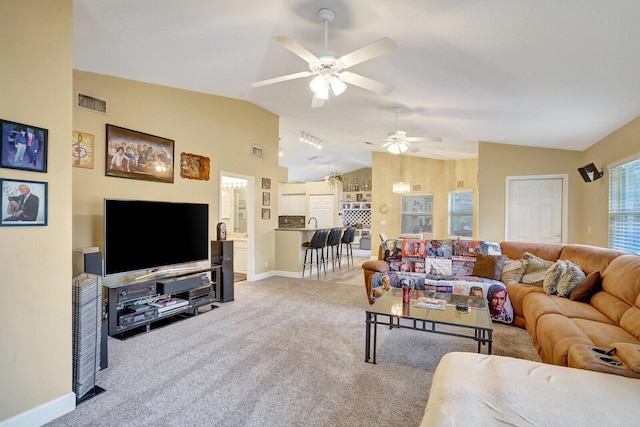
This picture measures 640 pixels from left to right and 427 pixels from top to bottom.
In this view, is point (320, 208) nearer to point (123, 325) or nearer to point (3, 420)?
point (123, 325)

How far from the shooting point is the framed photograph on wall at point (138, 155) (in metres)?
3.77

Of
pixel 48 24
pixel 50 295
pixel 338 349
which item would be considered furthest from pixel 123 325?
pixel 48 24

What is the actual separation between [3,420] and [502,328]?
169 inches

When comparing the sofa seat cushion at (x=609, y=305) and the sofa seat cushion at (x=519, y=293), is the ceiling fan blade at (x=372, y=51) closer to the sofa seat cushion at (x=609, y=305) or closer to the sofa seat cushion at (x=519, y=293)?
the sofa seat cushion at (x=609, y=305)

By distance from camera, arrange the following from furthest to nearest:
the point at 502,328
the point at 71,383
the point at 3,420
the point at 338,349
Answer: the point at 502,328
the point at 338,349
the point at 71,383
the point at 3,420

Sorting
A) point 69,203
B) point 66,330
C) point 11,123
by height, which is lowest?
point 66,330

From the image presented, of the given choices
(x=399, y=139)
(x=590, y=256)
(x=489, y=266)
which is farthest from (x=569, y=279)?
(x=399, y=139)

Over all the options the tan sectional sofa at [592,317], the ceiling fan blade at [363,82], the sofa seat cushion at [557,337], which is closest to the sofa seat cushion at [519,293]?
the tan sectional sofa at [592,317]

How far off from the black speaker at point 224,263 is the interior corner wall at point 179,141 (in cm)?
47

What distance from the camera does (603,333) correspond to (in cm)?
239

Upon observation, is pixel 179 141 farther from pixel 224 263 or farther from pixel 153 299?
pixel 153 299

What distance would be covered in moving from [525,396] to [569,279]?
8.83 feet

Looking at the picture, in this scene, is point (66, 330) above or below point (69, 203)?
below

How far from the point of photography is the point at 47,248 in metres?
2.03
